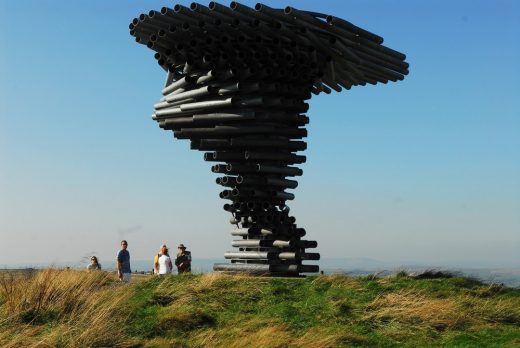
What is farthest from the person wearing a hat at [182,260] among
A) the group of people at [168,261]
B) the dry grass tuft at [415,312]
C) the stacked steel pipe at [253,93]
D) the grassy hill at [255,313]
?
the dry grass tuft at [415,312]

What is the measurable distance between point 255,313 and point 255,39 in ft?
22.4

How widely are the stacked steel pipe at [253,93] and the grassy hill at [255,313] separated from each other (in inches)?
114

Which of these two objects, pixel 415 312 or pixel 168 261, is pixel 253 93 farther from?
pixel 415 312

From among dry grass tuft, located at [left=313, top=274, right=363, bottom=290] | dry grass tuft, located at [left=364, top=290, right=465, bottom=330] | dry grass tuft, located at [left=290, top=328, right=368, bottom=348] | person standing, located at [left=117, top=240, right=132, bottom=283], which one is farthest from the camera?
person standing, located at [left=117, top=240, right=132, bottom=283]

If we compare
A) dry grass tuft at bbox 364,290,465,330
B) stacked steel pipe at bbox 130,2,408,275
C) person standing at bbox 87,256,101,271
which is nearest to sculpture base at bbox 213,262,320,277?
stacked steel pipe at bbox 130,2,408,275

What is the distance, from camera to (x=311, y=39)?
645 inches

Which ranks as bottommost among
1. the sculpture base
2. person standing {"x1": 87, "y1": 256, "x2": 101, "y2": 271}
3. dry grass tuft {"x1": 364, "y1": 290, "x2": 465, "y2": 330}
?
dry grass tuft {"x1": 364, "y1": 290, "x2": 465, "y2": 330}

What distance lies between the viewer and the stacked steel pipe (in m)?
16.0

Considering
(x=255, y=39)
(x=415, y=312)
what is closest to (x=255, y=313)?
(x=415, y=312)

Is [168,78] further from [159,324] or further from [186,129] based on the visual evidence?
[159,324]

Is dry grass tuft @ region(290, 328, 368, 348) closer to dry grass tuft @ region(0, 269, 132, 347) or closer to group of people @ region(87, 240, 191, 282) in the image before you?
dry grass tuft @ region(0, 269, 132, 347)

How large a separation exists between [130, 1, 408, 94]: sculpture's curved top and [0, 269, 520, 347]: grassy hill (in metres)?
5.33

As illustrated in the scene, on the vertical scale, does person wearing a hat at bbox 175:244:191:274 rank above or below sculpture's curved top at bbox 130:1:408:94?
below

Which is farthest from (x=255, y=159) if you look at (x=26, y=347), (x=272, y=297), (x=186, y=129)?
(x=26, y=347)
